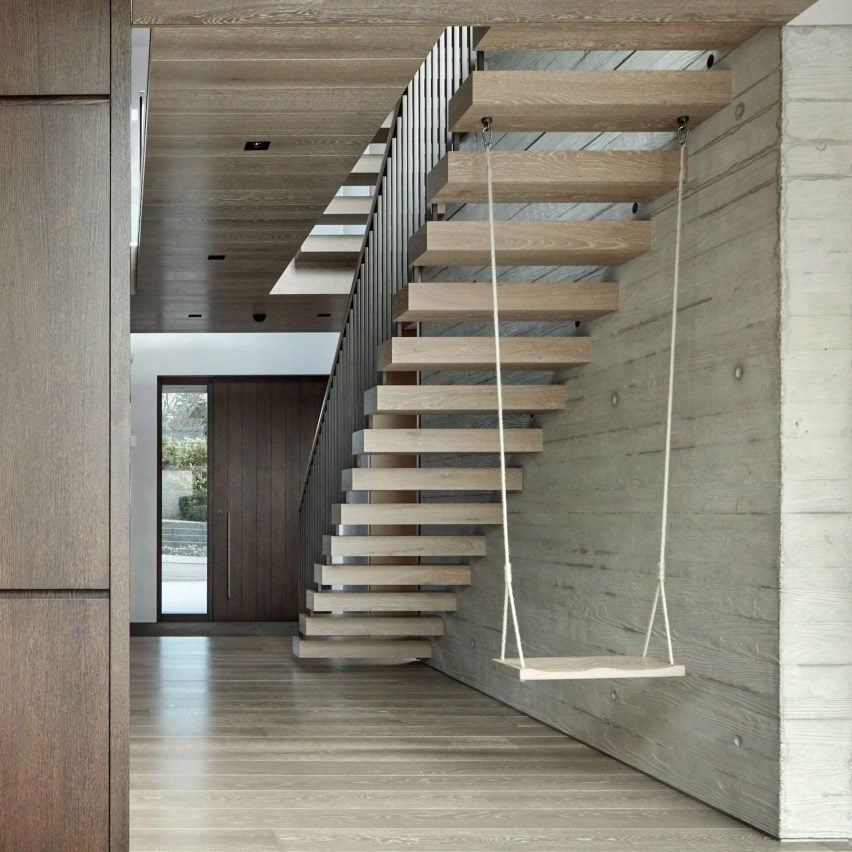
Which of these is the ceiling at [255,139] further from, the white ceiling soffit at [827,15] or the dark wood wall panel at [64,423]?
the white ceiling soffit at [827,15]

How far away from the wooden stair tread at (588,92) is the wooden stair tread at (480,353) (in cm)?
140

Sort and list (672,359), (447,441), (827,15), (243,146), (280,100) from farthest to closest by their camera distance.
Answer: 1. (447,441)
2. (243,146)
3. (280,100)
4. (672,359)
5. (827,15)

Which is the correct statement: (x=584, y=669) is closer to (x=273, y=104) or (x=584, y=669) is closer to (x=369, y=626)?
(x=273, y=104)

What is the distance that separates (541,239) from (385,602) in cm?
325

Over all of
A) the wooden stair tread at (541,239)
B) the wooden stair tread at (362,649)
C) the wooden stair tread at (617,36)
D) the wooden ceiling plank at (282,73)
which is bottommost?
the wooden stair tread at (362,649)

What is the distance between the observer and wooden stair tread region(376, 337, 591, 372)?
212 inches

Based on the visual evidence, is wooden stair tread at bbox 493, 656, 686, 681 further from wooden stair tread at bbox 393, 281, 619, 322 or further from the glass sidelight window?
the glass sidelight window

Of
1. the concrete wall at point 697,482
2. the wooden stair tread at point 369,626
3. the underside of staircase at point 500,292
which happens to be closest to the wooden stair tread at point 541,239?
the underside of staircase at point 500,292

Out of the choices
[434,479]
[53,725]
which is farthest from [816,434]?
[434,479]

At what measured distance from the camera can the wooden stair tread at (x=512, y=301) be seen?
5.04 m

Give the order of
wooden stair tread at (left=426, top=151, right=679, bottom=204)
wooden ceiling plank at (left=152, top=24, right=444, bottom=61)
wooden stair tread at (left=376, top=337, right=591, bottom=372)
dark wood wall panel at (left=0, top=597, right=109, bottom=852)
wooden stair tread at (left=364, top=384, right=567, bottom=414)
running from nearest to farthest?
dark wood wall panel at (left=0, top=597, right=109, bottom=852) < wooden stair tread at (left=426, top=151, right=679, bottom=204) < wooden ceiling plank at (left=152, top=24, right=444, bottom=61) < wooden stair tread at (left=376, top=337, right=591, bottom=372) < wooden stair tread at (left=364, top=384, right=567, bottom=414)

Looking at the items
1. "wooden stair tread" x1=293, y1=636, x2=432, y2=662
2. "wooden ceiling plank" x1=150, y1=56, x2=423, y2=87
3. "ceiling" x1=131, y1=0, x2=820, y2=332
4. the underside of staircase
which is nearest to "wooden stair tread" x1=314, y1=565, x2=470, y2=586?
the underside of staircase

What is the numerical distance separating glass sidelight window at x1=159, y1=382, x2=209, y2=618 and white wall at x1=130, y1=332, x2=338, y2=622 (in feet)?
0.38

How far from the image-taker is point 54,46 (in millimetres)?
3172
